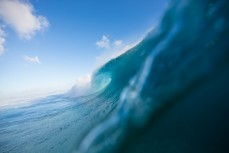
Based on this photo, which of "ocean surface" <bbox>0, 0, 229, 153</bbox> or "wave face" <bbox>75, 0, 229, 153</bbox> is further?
"wave face" <bbox>75, 0, 229, 153</bbox>

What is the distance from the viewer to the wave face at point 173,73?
453cm

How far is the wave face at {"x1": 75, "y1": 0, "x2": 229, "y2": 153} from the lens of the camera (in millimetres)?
4531

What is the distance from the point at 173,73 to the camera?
4.79 meters

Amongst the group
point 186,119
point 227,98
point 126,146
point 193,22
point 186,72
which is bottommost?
point 227,98

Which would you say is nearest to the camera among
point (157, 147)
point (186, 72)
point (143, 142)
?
point (157, 147)

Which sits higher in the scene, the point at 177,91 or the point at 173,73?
the point at 173,73

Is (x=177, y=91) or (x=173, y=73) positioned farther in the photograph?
(x=177, y=91)

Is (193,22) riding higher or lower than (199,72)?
higher

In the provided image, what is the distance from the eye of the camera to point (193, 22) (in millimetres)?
4930

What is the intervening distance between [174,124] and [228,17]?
124 inches

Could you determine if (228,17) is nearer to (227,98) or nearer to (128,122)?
(227,98)

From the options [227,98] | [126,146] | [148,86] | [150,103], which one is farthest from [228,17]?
[126,146]

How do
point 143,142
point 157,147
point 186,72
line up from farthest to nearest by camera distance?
1. point 186,72
2. point 143,142
3. point 157,147

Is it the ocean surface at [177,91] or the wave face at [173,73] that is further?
the wave face at [173,73]
